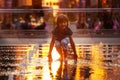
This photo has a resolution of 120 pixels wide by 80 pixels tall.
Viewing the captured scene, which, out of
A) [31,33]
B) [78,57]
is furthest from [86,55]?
[31,33]

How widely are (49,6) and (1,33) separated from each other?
2.78 m

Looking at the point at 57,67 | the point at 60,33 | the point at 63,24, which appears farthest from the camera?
the point at 60,33

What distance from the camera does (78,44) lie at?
19.3 meters

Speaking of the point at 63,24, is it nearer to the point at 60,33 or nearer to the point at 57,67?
the point at 60,33

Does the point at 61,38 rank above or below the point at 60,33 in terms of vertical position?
below

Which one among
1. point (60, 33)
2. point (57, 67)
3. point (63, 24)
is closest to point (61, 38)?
point (60, 33)

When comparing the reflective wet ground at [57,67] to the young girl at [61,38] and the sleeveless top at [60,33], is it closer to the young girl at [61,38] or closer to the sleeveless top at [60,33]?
the young girl at [61,38]

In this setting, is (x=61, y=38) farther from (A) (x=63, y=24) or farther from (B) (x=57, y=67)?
(B) (x=57, y=67)

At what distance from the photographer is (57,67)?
11781 millimetres

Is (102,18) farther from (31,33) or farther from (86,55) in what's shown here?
(86,55)

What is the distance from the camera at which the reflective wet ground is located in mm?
10352

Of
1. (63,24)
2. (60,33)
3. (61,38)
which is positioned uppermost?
(63,24)

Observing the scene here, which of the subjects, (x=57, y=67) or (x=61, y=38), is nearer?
(x=57, y=67)

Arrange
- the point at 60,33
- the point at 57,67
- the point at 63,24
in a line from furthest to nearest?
the point at 60,33
the point at 63,24
the point at 57,67
